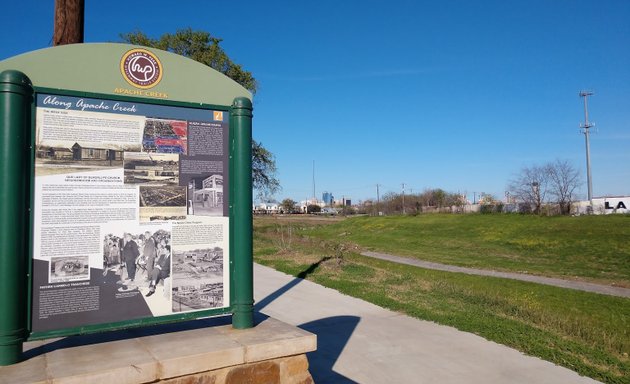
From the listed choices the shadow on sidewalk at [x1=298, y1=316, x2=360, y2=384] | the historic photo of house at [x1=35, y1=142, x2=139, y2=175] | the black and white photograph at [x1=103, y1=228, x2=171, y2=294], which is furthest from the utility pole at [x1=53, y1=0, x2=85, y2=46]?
the shadow on sidewalk at [x1=298, y1=316, x2=360, y2=384]

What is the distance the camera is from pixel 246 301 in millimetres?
4121

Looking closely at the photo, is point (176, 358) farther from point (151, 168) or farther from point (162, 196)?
point (151, 168)

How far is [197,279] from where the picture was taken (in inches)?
156

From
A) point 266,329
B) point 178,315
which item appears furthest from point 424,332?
point 178,315

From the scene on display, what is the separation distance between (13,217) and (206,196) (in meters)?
1.42

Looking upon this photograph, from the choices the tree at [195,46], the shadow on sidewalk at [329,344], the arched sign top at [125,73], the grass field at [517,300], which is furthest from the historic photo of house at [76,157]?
the tree at [195,46]

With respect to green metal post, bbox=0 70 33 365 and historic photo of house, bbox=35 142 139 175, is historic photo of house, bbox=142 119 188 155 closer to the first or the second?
historic photo of house, bbox=35 142 139 175

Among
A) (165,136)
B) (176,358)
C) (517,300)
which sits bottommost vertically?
(517,300)

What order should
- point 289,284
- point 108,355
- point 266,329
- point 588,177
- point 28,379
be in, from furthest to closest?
point 588,177, point 289,284, point 266,329, point 108,355, point 28,379

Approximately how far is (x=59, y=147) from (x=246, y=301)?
1947 mm

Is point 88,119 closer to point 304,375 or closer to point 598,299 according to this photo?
point 304,375

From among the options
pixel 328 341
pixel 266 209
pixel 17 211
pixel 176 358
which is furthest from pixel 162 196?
pixel 266 209

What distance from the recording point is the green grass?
21.3 meters

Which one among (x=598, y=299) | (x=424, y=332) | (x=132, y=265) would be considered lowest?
(x=598, y=299)
